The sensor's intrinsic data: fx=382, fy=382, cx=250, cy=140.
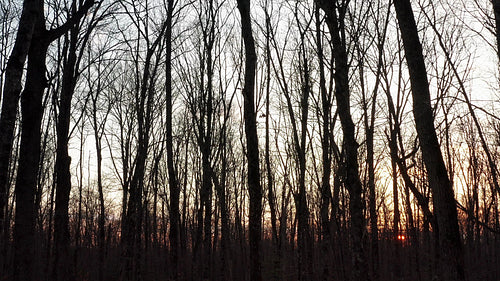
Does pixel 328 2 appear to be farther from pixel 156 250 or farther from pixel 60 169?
pixel 156 250

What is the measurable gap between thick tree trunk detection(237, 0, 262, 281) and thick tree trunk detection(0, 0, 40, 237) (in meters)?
3.92

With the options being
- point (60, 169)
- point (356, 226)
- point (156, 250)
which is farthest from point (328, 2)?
point (156, 250)

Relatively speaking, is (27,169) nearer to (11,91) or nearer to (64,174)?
(11,91)

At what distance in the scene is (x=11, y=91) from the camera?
3.88 metres

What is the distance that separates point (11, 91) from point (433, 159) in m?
4.41

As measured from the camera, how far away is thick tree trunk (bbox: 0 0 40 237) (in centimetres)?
377

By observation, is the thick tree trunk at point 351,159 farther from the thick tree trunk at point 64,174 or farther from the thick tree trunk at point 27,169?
the thick tree trunk at point 64,174

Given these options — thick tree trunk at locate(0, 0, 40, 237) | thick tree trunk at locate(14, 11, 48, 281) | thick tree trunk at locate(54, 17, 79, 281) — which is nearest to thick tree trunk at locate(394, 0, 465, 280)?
thick tree trunk at locate(0, 0, 40, 237)

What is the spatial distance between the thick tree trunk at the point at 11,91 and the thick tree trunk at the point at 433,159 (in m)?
4.05

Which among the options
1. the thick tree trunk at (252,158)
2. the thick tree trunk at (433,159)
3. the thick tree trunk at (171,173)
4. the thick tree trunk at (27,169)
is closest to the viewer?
the thick tree trunk at (433,159)

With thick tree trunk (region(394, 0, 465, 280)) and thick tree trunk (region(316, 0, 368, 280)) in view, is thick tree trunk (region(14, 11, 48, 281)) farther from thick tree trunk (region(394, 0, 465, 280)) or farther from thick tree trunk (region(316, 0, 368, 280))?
thick tree trunk (region(394, 0, 465, 280))

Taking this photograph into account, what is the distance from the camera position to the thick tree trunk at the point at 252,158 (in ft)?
21.9

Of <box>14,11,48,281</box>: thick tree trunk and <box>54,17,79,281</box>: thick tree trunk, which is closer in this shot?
<box>14,11,48,281</box>: thick tree trunk

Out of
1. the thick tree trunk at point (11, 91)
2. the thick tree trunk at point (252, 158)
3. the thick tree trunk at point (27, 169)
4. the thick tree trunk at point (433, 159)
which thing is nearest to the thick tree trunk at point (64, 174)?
the thick tree trunk at point (27, 169)
